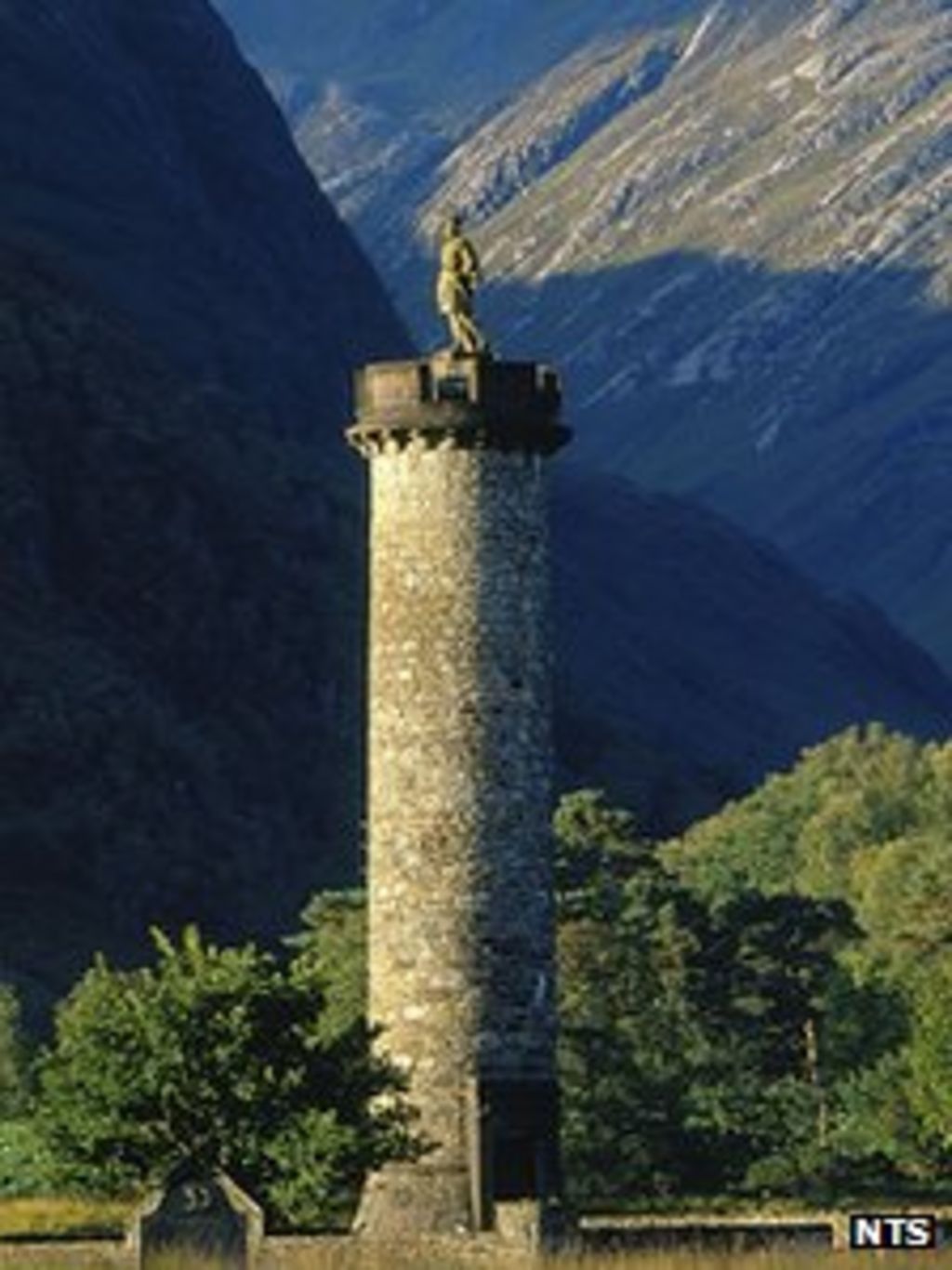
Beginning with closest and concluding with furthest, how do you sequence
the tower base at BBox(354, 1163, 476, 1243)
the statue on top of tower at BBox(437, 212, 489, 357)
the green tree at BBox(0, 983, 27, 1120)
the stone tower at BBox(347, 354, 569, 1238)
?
the tower base at BBox(354, 1163, 476, 1243) → the stone tower at BBox(347, 354, 569, 1238) → the statue on top of tower at BBox(437, 212, 489, 357) → the green tree at BBox(0, 983, 27, 1120)

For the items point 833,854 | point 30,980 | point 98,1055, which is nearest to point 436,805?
point 98,1055

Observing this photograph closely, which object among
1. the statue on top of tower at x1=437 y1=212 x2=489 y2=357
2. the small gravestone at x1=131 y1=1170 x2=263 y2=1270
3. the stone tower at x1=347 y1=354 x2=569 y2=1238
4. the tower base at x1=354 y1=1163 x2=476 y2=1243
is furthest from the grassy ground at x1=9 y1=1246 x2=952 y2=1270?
the statue on top of tower at x1=437 y1=212 x2=489 y2=357

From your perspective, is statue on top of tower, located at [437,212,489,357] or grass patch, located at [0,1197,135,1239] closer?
grass patch, located at [0,1197,135,1239]

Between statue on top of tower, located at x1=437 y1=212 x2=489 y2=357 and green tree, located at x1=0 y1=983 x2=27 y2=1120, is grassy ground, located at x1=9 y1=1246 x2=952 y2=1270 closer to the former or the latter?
statue on top of tower, located at x1=437 y1=212 x2=489 y2=357

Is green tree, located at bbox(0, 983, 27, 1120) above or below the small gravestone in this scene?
above

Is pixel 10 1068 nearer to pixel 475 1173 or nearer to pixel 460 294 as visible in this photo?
pixel 475 1173

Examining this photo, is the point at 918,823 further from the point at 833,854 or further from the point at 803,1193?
the point at 803,1193

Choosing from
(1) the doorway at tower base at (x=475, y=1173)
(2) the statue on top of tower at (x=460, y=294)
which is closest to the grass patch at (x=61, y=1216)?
(1) the doorway at tower base at (x=475, y=1173)

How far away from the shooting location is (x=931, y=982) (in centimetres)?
9912

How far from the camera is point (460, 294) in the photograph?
69.9 m

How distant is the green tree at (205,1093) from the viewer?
61656 mm

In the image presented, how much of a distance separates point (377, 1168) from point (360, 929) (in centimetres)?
2839

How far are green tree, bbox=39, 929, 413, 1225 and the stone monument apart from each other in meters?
3.59

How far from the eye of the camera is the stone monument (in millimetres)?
66375
